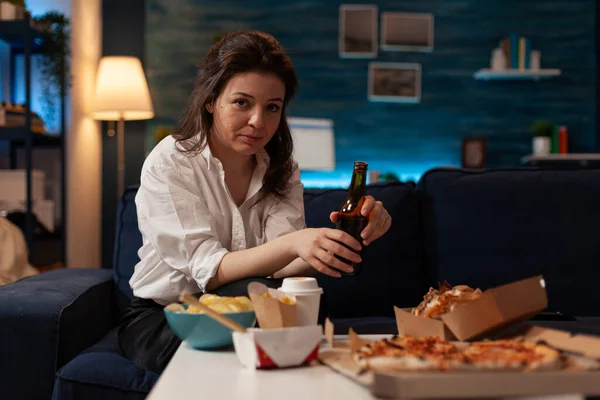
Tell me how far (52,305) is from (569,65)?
4.91 meters

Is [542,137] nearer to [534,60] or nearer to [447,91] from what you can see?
[534,60]

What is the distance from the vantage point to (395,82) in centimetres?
568

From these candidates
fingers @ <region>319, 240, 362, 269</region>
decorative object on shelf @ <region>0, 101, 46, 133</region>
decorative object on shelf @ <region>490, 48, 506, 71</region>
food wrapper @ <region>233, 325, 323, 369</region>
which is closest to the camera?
food wrapper @ <region>233, 325, 323, 369</region>

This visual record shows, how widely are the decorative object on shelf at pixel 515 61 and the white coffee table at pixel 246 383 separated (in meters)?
4.86

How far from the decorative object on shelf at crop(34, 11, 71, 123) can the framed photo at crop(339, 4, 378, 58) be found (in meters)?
2.17

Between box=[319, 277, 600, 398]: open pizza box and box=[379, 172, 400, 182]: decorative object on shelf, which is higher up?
box=[379, 172, 400, 182]: decorative object on shelf

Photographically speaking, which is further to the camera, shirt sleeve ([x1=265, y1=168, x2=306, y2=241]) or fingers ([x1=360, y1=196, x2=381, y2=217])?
shirt sleeve ([x1=265, y1=168, x2=306, y2=241])

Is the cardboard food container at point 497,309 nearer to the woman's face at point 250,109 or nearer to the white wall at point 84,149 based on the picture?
the woman's face at point 250,109

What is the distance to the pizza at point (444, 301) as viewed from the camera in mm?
1219

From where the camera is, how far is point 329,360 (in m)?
1.03

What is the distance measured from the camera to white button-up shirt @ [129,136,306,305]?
1.58 metres

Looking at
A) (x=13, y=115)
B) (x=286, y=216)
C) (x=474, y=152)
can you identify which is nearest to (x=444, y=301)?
(x=286, y=216)

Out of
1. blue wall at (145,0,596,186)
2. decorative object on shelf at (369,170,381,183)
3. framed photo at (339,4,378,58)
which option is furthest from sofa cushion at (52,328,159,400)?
framed photo at (339,4,378,58)

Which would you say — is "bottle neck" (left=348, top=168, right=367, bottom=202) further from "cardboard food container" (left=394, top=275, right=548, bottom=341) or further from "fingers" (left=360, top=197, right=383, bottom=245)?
"cardboard food container" (left=394, top=275, right=548, bottom=341)
